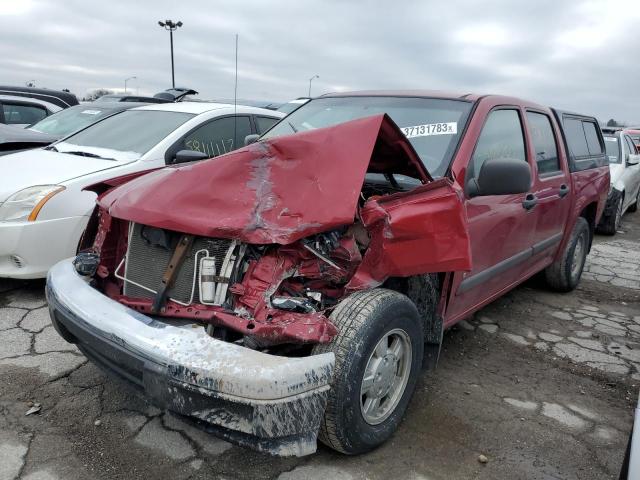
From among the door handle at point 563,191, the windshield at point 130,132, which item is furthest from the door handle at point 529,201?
the windshield at point 130,132

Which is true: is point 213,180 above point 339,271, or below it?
above

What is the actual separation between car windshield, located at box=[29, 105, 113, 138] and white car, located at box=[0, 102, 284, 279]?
Answer: 1.52 meters

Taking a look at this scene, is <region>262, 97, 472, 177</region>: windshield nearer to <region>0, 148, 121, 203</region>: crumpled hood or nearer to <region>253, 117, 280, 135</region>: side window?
<region>0, 148, 121, 203</region>: crumpled hood

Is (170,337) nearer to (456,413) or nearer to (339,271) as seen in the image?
(339,271)

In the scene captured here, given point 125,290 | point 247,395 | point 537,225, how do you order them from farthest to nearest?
1. point 537,225
2. point 125,290
3. point 247,395

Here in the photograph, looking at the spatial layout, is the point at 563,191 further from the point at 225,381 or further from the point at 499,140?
the point at 225,381

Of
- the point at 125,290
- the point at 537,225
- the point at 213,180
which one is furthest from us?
the point at 537,225

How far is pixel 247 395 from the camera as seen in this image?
1.79 metres

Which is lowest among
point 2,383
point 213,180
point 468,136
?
point 2,383

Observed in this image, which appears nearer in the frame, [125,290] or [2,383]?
[125,290]

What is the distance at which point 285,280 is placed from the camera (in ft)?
7.26

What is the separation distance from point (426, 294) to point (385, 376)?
0.55 metres

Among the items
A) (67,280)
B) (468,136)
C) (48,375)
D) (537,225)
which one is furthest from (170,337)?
(537,225)

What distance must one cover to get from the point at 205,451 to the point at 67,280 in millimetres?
1043
